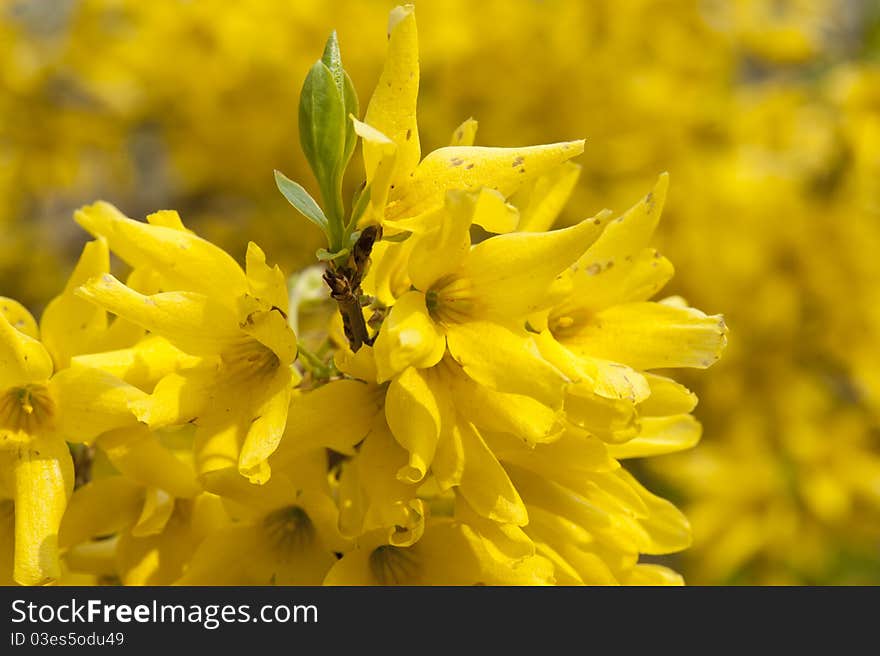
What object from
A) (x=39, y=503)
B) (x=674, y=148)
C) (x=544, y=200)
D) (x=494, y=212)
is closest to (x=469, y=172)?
(x=494, y=212)

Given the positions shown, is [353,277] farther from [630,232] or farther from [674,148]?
[674,148]

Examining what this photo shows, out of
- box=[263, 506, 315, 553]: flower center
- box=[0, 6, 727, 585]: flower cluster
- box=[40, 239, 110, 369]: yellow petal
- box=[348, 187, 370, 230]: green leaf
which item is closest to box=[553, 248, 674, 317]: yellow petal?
box=[0, 6, 727, 585]: flower cluster

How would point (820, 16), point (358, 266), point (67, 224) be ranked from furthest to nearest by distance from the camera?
point (67, 224) → point (820, 16) → point (358, 266)

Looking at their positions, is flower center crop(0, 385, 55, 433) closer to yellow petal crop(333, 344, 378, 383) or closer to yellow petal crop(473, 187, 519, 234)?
yellow petal crop(333, 344, 378, 383)

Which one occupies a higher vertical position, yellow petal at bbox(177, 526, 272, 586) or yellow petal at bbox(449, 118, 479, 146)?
yellow petal at bbox(449, 118, 479, 146)

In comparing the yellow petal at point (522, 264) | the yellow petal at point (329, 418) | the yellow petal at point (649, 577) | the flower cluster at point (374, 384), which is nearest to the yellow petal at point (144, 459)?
the flower cluster at point (374, 384)

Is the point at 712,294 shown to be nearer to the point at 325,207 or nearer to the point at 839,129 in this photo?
the point at 839,129

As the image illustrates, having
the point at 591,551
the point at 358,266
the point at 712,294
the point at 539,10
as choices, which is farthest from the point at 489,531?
the point at 539,10
